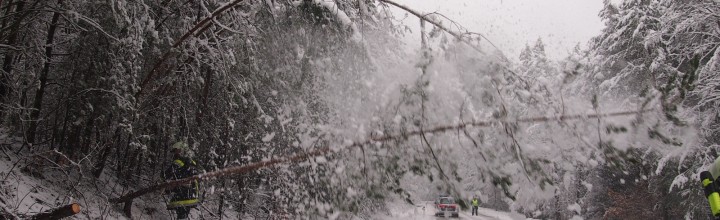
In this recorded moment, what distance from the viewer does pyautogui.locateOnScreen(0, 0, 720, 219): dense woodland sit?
4141mm

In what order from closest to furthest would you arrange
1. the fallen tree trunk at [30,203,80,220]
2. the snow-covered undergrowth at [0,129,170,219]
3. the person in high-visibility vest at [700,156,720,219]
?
the person in high-visibility vest at [700,156,720,219], the fallen tree trunk at [30,203,80,220], the snow-covered undergrowth at [0,129,170,219]

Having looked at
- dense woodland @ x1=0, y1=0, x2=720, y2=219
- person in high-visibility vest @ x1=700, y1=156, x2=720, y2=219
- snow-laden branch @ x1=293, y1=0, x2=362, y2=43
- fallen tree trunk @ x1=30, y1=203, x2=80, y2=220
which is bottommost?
fallen tree trunk @ x1=30, y1=203, x2=80, y2=220

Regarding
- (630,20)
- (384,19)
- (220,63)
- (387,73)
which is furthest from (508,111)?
(630,20)

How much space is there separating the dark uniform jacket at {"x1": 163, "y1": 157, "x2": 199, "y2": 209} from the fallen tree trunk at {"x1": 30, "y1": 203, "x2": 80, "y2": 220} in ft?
6.98

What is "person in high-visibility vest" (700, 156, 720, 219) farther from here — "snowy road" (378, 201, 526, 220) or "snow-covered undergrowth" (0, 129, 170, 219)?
"snow-covered undergrowth" (0, 129, 170, 219)

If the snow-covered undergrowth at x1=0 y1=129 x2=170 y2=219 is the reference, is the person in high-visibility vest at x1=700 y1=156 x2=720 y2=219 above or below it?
above

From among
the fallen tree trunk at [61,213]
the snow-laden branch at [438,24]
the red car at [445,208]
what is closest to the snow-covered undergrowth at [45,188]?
the fallen tree trunk at [61,213]

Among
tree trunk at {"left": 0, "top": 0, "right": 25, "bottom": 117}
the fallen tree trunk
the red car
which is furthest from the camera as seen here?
the red car

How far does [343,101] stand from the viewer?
540 centimetres

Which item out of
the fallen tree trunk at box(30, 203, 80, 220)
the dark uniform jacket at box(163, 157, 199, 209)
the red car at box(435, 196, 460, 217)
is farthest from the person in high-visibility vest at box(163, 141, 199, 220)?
the red car at box(435, 196, 460, 217)

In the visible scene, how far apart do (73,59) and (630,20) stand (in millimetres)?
17345

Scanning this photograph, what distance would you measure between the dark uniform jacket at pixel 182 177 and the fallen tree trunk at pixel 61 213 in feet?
6.98

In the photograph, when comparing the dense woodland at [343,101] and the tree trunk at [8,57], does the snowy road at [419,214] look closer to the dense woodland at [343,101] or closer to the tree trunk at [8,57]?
the dense woodland at [343,101]

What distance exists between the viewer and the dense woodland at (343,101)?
414 cm
